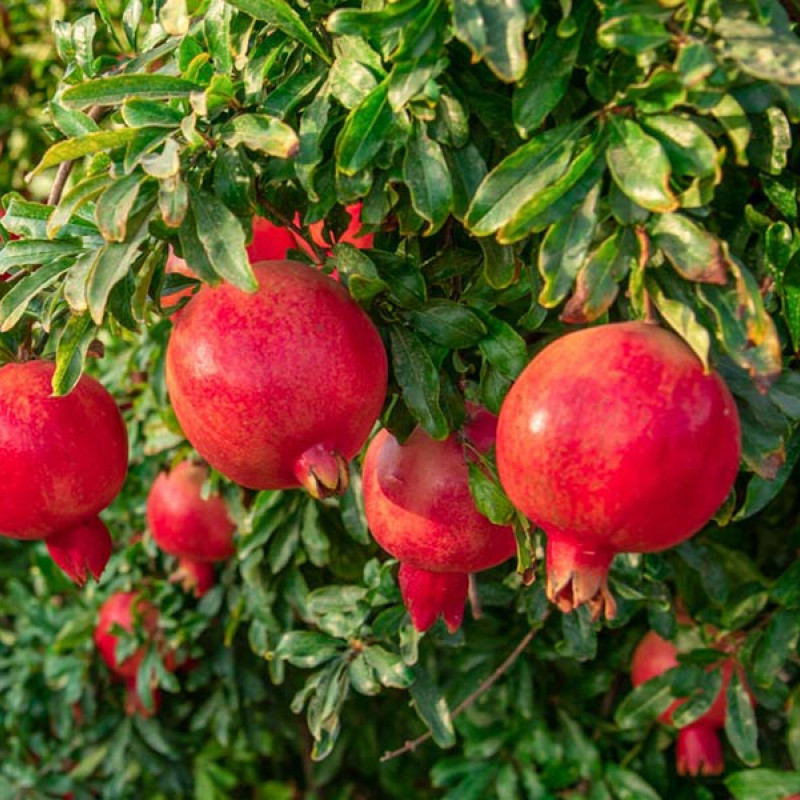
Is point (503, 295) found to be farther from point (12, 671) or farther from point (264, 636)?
point (12, 671)

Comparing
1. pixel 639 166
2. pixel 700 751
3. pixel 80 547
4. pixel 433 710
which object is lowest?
pixel 700 751

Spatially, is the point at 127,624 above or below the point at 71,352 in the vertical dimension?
below

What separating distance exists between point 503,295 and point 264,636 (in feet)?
3.23

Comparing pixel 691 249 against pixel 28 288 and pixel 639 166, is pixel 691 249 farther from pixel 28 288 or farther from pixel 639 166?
pixel 28 288

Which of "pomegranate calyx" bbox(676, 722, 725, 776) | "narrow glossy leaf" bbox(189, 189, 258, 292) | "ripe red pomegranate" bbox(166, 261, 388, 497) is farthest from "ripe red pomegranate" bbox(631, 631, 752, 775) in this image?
"narrow glossy leaf" bbox(189, 189, 258, 292)

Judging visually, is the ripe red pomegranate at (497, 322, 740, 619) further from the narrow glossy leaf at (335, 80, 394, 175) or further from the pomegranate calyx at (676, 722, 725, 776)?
the pomegranate calyx at (676, 722, 725, 776)

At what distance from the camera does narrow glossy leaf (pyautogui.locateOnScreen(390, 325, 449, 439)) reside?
39.1 inches

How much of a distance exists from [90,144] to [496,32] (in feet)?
1.10

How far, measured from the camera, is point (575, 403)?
0.76 m

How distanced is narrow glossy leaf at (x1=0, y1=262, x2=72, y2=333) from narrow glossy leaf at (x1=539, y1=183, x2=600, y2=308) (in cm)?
45

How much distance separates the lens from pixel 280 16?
0.95 meters

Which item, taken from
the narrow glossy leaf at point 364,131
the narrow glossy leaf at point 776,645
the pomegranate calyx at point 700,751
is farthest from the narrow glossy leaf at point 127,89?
the pomegranate calyx at point 700,751

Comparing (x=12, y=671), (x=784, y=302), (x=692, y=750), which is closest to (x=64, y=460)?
(x=784, y=302)

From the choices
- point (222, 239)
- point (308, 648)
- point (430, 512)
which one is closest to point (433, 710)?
point (308, 648)
